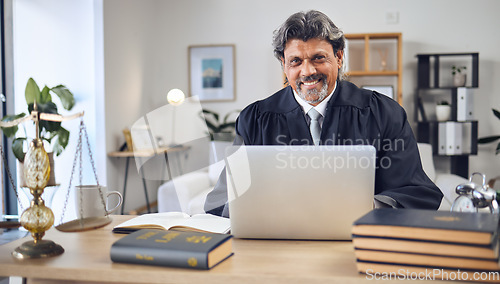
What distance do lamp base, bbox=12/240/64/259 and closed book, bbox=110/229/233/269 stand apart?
0.19 m

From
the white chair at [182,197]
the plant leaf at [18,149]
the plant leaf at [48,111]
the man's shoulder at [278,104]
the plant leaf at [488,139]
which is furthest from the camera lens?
the plant leaf at [488,139]

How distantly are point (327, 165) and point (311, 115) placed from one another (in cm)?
81

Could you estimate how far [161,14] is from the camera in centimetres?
541

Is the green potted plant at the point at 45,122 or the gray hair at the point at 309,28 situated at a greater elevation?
the gray hair at the point at 309,28

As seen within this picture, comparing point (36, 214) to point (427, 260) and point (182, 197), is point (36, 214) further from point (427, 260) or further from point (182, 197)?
point (182, 197)

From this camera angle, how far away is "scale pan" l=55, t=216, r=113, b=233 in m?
1.19

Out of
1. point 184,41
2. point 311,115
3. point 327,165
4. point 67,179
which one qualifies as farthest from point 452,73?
point 327,165

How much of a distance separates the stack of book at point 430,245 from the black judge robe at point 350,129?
0.77 meters

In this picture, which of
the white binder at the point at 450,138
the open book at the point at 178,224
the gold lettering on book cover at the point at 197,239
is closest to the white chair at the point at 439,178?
the white binder at the point at 450,138

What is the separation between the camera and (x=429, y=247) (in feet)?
3.06

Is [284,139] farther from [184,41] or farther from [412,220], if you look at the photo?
[184,41]

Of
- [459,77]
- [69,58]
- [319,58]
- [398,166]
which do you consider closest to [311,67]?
[319,58]

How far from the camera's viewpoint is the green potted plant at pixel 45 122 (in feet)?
11.4

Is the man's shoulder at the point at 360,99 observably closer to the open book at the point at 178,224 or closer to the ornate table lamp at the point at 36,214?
the open book at the point at 178,224
